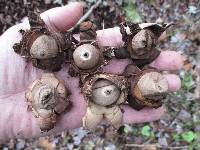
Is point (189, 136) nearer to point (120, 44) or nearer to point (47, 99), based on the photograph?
point (120, 44)

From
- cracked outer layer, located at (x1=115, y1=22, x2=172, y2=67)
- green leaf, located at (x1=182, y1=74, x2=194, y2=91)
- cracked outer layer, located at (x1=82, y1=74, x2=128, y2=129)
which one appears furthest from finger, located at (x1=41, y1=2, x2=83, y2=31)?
green leaf, located at (x1=182, y1=74, x2=194, y2=91)

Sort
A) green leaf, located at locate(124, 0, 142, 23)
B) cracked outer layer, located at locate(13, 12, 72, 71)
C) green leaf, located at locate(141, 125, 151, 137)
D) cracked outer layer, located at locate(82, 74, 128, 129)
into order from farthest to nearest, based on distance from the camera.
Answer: green leaf, located at locate(124, 0, 142, 23), green leaf, located at locate(141, 125, 151, 137), cracked outer layer, located at locate(13, 12, 72, 71), cracked outer layer, located at locate(82, 74, 128, 129)

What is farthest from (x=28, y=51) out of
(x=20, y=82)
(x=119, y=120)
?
(x=119, y=120)

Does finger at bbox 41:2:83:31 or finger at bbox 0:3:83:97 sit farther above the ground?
finger at bbox 41:2:83:31

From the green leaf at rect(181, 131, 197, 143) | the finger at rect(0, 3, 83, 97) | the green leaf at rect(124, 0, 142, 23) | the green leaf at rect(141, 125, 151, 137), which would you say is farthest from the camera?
the green leaf at rect(124, 0, 142, 23)

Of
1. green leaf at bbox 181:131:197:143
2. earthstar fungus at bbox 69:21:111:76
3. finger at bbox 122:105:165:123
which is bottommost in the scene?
green leaf at bbox 181:131:197:143

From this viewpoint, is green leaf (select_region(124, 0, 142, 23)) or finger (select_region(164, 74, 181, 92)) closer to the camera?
finger (select_region(164, 74, 181, 92))

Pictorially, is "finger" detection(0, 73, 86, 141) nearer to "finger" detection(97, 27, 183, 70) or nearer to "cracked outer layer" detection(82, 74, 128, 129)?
"cracked outer layer" detection(82, 74, 128, 129)
